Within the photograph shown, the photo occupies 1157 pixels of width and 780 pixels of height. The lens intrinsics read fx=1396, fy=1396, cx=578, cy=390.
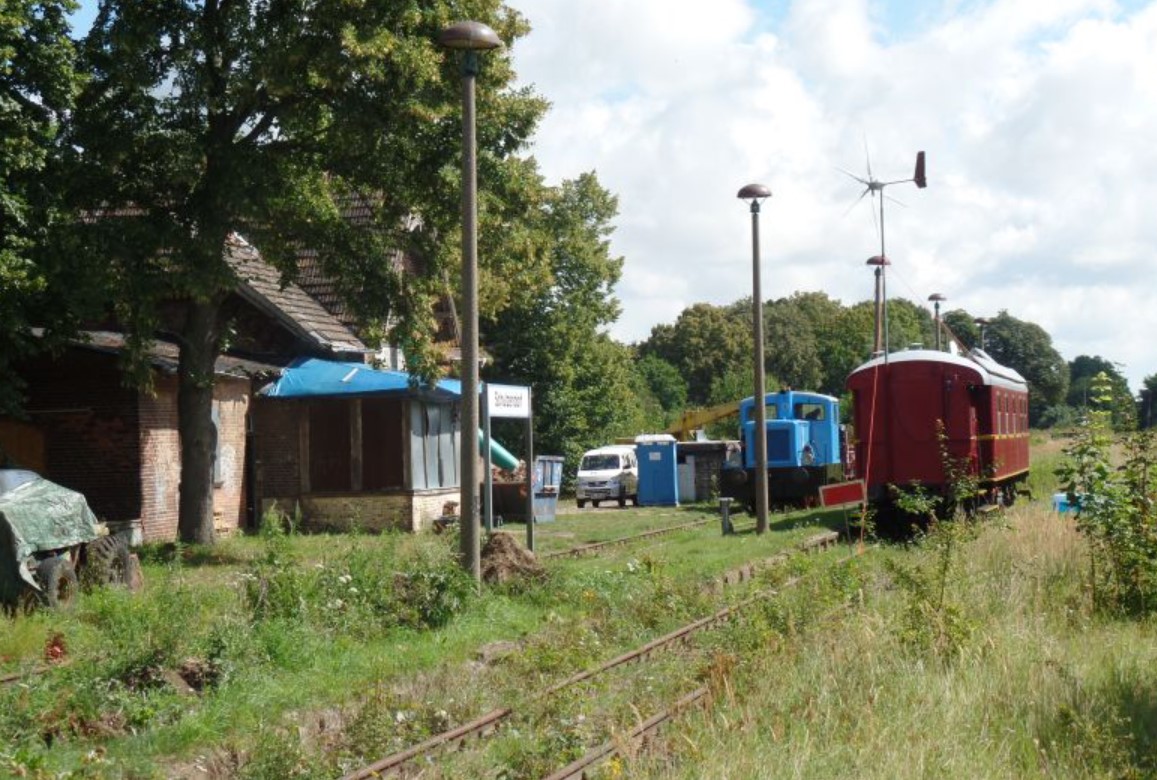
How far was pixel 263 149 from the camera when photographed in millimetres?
21234

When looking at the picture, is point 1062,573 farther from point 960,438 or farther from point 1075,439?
point 960,438

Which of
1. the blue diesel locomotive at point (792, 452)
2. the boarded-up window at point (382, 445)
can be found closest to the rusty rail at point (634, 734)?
the boarded-up window at point (382, 445)

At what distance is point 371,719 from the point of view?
9844 millimetres

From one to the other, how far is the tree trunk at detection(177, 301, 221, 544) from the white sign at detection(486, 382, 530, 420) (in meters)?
5.84

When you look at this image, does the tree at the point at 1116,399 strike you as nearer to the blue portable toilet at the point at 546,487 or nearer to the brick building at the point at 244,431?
the brick building at the point at 244,431

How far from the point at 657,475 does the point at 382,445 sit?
12358 mm

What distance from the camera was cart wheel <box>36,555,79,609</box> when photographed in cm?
1486

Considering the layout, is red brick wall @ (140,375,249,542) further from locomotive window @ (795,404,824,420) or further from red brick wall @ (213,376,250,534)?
locomotive window @ (795,404,824,420)

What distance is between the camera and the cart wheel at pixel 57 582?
48.8 ft

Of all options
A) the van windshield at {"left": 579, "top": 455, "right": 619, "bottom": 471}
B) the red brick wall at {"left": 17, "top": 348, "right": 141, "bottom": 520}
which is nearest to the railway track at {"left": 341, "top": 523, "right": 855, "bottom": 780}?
the red brick wall at {"left": 17, "top": 348, "right": 141, "bottom": 520}

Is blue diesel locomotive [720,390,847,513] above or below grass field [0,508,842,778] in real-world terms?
above

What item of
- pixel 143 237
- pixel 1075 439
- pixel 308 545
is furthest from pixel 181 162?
pixel 1075 439

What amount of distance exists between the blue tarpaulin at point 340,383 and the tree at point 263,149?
536cm

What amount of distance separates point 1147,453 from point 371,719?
8847mm
